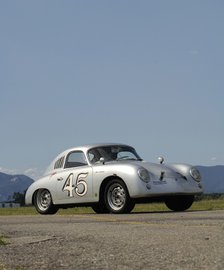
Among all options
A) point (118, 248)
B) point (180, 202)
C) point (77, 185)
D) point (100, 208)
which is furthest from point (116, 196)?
point (118, 248)

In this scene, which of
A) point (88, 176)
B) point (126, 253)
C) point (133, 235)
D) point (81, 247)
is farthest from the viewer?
point (88, 176)

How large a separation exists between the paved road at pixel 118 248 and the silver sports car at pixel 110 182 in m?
3.82

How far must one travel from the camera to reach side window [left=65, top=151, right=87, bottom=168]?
1376 cm

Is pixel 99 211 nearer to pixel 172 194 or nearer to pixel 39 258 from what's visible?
pixel 172 194

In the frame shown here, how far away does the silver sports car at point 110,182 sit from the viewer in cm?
1227

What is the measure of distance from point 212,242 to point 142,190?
19.1 ft

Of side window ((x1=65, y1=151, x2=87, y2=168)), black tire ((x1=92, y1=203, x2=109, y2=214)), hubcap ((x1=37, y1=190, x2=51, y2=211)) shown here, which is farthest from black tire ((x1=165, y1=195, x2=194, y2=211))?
hubcap ((x1=37, y1=190, x2=51, y2=211))

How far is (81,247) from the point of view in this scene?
20.5 ft

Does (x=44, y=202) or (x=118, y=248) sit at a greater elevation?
(x=44, y=202)

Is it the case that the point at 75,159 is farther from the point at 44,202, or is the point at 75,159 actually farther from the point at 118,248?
the point at 118,248

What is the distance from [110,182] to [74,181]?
1.18 m

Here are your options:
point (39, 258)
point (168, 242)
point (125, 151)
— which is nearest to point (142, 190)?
point (125, 151)

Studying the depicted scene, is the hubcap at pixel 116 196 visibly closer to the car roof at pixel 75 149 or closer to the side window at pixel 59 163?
the car roof at pixel 75 149

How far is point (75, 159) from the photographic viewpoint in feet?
45.9
